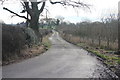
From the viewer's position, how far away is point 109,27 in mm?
28562

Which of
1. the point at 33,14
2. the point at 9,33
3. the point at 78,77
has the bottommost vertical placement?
the point at 78,77

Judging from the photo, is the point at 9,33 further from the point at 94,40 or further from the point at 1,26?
the point at 94,40

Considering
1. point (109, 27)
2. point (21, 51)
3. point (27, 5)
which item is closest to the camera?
point (21, 51)

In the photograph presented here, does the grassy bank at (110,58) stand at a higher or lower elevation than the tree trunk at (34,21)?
lower

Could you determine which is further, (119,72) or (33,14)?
(33,14)

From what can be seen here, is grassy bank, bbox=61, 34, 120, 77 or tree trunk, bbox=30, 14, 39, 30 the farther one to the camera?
tree trunk, bbox=30, 14, 39, 30

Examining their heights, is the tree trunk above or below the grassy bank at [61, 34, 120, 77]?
above

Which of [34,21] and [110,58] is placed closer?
[110,58]

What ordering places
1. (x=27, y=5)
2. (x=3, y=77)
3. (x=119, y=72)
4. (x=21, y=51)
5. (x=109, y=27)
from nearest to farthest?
(x=3, y=77) < (x=119, y=72) < (x=21, y=51) < (x=109, y=27) < (x=27, y=5)

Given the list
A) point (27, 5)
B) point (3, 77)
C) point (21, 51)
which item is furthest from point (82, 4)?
point (3, 77)

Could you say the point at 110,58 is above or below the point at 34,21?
below

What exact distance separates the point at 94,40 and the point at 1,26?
19.5 metres

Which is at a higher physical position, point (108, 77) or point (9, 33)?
point (9, 33)

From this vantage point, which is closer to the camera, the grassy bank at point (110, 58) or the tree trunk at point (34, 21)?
the grassy bank at point (110, 58)
